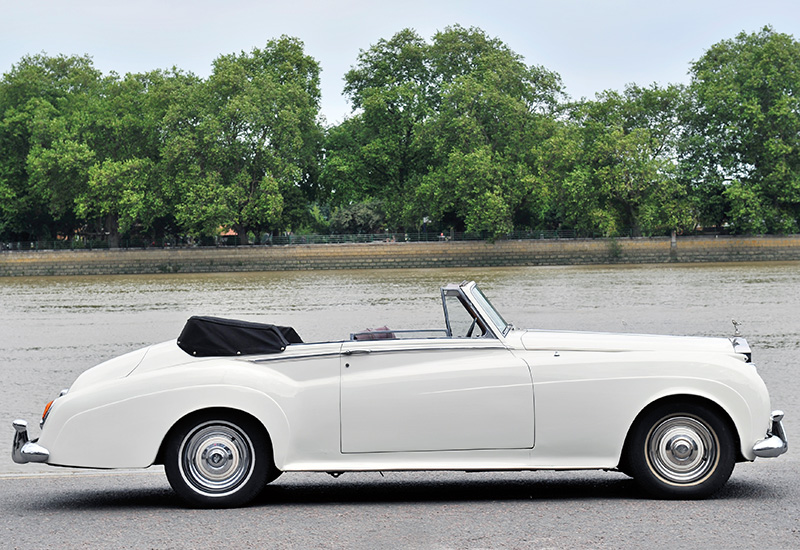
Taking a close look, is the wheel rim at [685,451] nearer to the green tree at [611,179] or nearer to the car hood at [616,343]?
the car hood at [616,343]

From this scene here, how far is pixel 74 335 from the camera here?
23.0 m

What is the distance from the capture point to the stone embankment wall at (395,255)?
74500mm

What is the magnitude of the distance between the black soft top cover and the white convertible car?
0.64ft

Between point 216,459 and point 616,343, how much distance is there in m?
2.55

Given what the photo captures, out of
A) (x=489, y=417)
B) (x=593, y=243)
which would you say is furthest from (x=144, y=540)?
(x=593, y=243)

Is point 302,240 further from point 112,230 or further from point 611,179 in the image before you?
point 611,179

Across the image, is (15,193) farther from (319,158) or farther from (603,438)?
(603,438)

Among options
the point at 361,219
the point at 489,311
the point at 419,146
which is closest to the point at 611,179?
the point at 419,146

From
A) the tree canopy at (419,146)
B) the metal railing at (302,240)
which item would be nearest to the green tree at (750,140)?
the tree canopy at (419,146)

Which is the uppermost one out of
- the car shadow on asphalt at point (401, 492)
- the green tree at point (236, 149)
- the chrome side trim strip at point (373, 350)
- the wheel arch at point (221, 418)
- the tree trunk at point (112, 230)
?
the green tree at point (236, 149)

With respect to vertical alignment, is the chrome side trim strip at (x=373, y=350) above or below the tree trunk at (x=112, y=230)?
below

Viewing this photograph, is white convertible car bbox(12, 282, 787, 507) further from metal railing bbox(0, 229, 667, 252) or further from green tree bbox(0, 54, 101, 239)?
green tree bbox(0, 54, 101, 239)

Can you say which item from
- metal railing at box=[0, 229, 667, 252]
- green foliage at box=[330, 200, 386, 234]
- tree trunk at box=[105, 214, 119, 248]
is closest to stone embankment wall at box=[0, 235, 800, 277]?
metal railing at box=[0, 229, 667, 252]

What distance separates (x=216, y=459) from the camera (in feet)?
18.9
